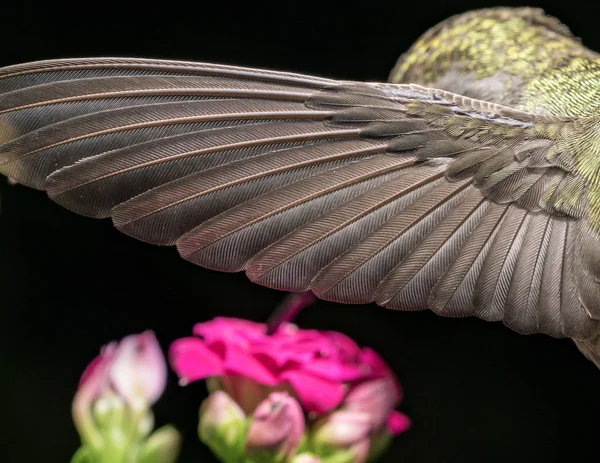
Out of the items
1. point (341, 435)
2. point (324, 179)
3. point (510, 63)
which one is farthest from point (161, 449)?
point (510, 63)

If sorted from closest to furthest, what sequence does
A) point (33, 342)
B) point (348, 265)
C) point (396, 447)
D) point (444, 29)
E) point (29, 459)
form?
point (348, 265) < point (444, 29) < point (29, 459) < point (33, 342) < point (396, 447)

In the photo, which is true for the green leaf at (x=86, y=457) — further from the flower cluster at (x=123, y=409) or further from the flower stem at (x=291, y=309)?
the flower stem at (x=291, y=309)

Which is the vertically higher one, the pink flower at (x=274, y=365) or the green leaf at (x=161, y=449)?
the pink flower at (x=274, y=365)

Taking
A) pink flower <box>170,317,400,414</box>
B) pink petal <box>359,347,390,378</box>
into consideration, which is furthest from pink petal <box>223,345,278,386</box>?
pink petal <box>359,347,390,378</box>

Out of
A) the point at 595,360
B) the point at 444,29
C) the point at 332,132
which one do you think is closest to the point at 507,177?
the point at 332,132

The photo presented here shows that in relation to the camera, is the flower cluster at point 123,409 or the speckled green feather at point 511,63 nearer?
the flower cluster at point 123,409

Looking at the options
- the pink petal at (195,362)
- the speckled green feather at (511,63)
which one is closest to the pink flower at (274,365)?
the pink petal at (195,362)

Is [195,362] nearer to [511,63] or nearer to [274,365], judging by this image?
[274,365]

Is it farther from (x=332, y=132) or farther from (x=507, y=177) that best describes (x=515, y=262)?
(x=332, y=132)
